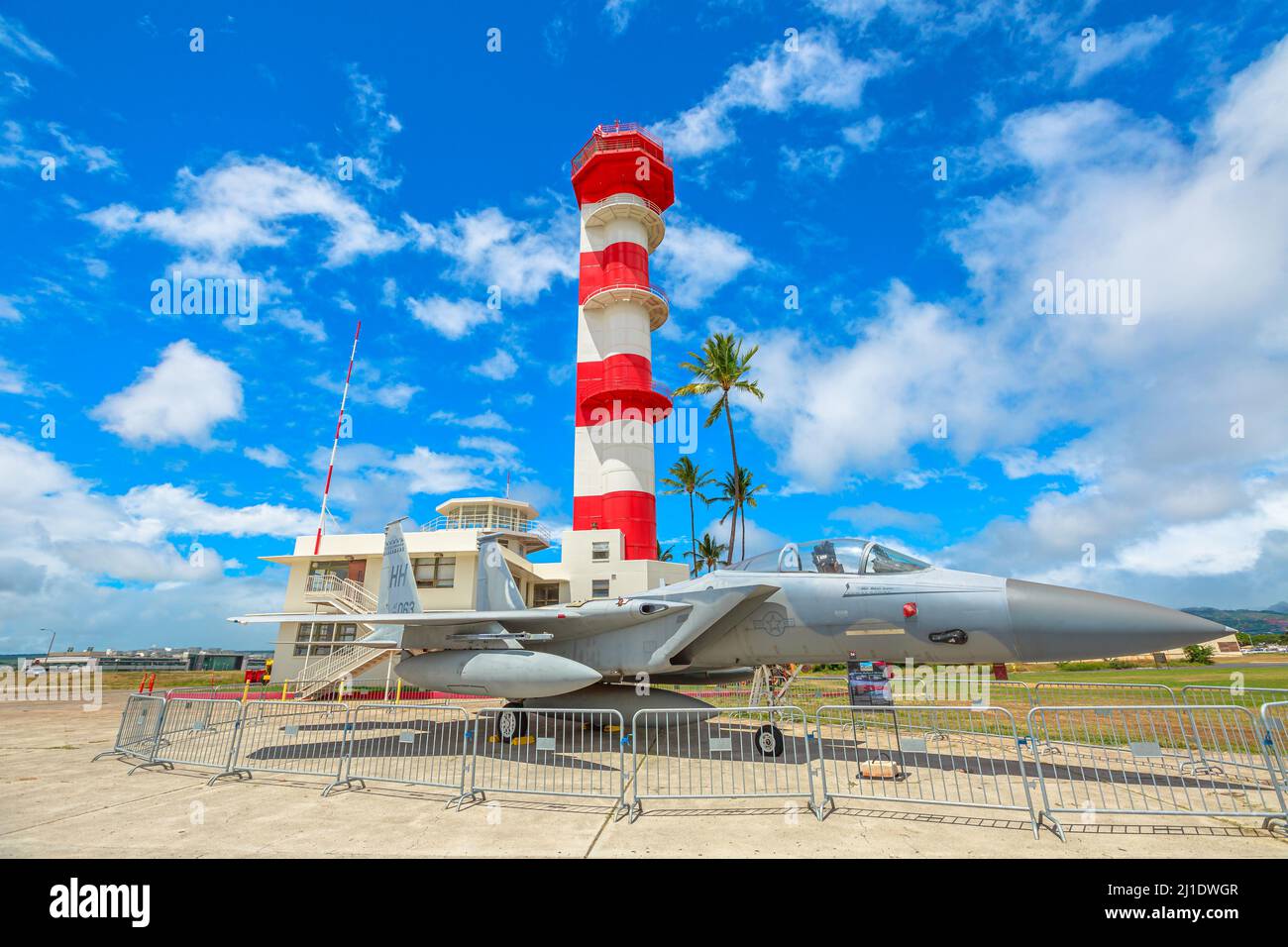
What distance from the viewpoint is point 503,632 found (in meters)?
10.8

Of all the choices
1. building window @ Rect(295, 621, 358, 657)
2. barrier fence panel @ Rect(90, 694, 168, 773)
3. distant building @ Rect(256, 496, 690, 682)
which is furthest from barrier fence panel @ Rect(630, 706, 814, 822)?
building window @ Rect(295, 621, 358, 657)

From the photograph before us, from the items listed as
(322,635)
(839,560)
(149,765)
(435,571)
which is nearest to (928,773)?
(839,560)

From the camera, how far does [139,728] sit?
9.72 m

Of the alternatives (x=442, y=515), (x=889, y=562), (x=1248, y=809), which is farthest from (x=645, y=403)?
(x=1248, y=809)

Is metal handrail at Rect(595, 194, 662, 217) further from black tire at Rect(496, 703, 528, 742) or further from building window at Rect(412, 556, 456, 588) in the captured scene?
black tire at Rect(496, 703, 528, 742)

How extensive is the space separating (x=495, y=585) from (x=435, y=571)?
14433mm

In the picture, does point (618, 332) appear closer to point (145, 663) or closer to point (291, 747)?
point (291, 747)

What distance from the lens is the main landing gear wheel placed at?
8266 mm

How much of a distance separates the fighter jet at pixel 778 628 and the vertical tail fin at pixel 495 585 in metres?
1.43

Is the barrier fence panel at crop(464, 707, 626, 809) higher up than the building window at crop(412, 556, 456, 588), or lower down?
lower down

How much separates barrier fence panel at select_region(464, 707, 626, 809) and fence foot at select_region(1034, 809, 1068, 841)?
3.82m

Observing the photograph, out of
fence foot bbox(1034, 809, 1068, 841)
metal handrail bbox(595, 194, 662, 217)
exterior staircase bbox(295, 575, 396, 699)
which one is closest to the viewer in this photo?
fence foot bbox(1034, 809, 1068, 841)

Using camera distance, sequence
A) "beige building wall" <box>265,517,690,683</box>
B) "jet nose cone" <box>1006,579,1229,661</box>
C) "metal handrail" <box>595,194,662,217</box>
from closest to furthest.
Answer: "jet nose cone" <box>1006,579,1229,661</box>, "beige building wall" <box>265,517,690,683</box>, "metal handrail" <box>595,194,662,217</box>
